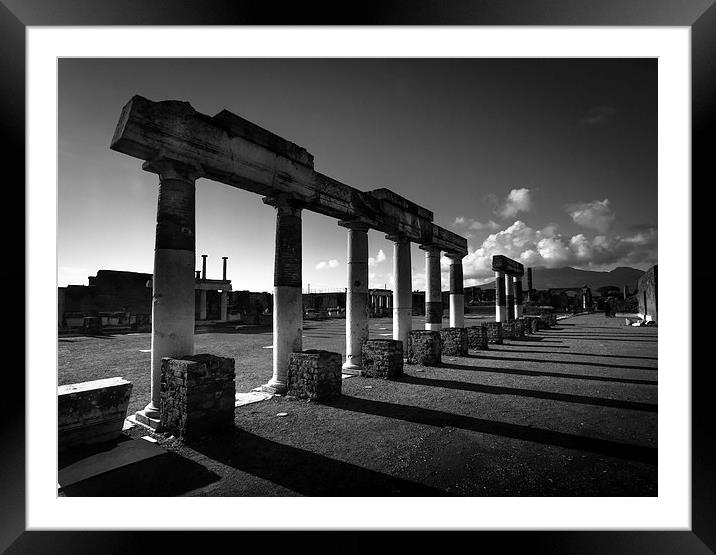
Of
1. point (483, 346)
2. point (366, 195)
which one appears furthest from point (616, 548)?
→ point (483, 346)

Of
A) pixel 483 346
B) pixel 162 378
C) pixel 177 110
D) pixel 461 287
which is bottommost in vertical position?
pixel 483 346

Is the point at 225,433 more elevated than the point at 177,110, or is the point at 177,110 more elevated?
the point at 177,110

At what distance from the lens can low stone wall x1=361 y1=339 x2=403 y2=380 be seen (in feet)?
24.7

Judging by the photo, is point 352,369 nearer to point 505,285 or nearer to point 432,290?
point 432,290

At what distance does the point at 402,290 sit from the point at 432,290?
2.03 m

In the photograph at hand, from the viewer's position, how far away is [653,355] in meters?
10.3

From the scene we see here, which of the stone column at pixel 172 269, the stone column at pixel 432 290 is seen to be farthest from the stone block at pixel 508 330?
the stone column at pixel 172 269

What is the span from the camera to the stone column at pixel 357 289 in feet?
27.5

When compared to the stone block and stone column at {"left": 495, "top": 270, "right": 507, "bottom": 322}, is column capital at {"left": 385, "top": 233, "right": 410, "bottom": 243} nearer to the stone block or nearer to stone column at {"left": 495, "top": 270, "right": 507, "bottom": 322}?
the stone block

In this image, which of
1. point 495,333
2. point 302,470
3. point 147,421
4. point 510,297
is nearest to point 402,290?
point 495,333

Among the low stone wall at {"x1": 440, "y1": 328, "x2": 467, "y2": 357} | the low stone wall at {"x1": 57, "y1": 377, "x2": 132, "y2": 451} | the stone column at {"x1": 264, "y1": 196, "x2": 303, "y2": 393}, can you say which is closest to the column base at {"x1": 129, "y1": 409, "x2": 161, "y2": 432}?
the low stone wall at {"x1": 57, "y1": 377, "x2": 132, "y2": 451}
